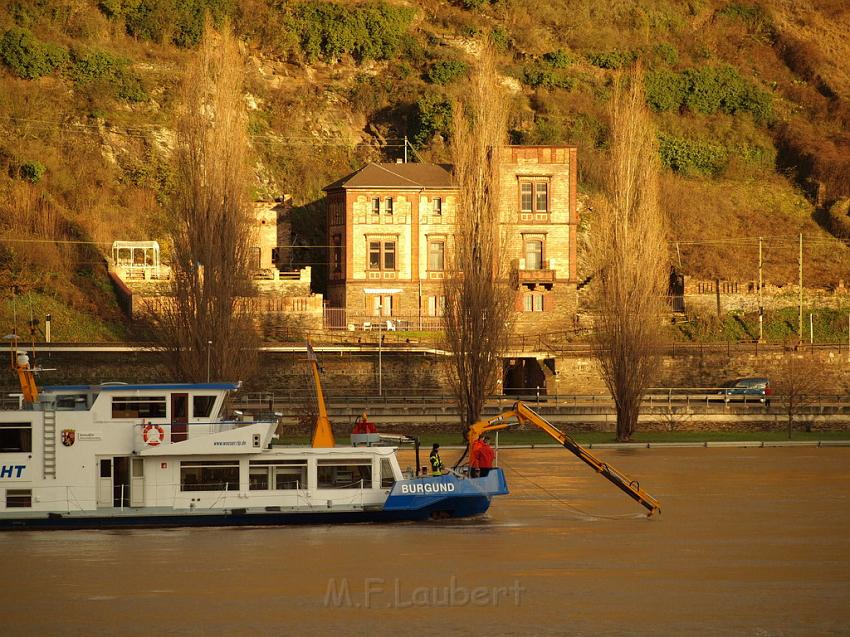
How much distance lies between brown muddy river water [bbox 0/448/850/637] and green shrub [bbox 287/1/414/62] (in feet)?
234

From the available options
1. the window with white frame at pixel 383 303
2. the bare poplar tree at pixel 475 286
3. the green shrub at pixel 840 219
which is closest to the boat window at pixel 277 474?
the bare poplar tree at pixel 475 286

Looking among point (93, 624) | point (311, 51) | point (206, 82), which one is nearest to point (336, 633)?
point (93, 624)

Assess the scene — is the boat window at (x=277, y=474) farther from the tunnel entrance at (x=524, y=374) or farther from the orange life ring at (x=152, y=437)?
the tunnel entrance at (x=524, y=374)

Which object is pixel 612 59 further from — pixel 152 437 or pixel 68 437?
pixel 68 437

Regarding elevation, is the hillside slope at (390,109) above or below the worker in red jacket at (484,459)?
above

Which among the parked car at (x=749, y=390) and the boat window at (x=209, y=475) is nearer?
the boat window at (x=209, y=475)

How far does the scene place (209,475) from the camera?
35.8 metres

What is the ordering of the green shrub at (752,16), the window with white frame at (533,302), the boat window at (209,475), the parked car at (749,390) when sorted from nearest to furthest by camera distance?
the boat window at (209,475) < the parked car at (749,390) < the window with white frame at (533,302) < the green shrub at (752,16)

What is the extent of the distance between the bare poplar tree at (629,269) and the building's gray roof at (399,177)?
69.8 feet

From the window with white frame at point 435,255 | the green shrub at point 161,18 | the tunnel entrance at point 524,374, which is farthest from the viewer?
the green shrub at point 161,18

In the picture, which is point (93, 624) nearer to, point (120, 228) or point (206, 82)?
point (206, 82)

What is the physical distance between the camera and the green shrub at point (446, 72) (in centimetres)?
10600

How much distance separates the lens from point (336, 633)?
2355 centimetres

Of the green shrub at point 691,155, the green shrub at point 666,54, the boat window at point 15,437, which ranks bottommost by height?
the boat window at point 15,437
